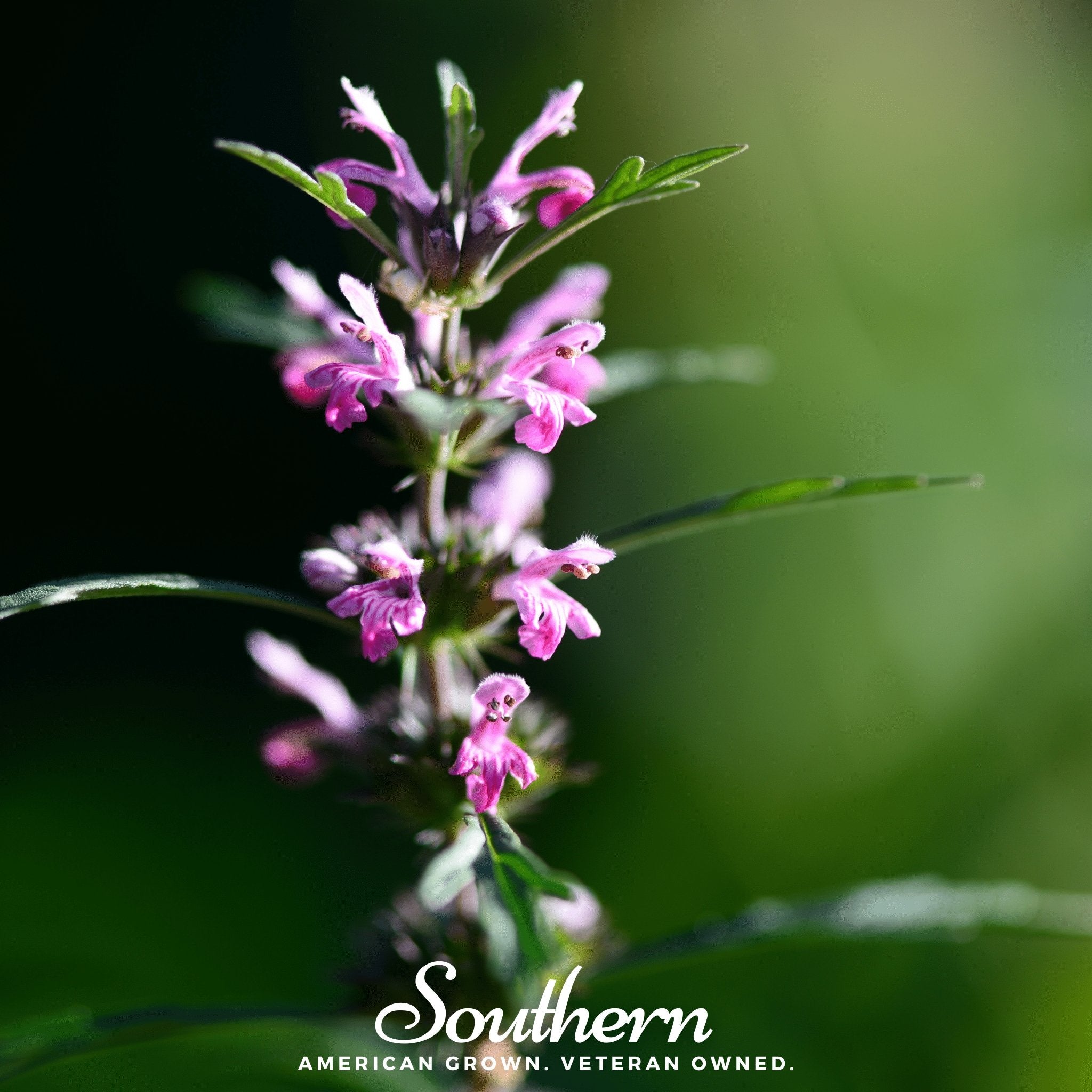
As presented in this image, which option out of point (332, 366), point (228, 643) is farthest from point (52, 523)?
point (332, 366)

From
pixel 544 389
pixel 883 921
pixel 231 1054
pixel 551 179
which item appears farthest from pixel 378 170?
pixel 231 1054

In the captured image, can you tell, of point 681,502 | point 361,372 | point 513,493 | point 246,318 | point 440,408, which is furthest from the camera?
point 681,502

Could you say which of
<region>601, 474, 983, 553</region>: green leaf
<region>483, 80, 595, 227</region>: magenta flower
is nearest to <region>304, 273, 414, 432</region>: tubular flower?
<region>483, 80, 595, 227</region>: magenta flower

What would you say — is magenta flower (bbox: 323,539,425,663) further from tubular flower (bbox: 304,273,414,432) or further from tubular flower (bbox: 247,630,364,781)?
tubular flower (bbox: 247,630,364,781)

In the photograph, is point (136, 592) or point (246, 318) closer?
point (136, 592)

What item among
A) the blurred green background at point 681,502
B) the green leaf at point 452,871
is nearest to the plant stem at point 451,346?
the green leaf at point 452,871

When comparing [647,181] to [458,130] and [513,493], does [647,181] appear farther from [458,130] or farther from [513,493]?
[513,493]
